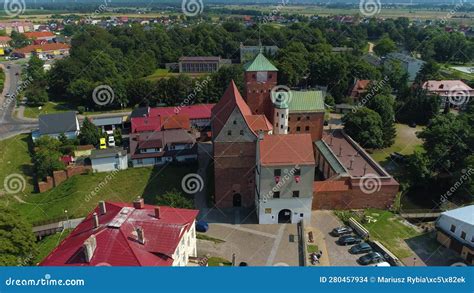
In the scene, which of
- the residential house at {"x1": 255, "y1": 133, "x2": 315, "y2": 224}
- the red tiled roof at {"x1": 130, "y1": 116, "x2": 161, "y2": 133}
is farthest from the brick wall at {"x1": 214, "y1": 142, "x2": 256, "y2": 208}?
the red tiled roof at {"x1": 130, "y1": 116, "x2": 161, "y2": 133}

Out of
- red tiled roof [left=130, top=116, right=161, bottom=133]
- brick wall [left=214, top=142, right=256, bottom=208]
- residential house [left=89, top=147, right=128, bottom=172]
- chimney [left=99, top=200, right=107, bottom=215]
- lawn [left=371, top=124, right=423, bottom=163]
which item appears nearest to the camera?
chimney [left=99, top=200, right=107, bottom=215]

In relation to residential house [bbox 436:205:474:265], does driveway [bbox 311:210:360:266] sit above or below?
below

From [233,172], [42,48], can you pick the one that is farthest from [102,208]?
[42,48]

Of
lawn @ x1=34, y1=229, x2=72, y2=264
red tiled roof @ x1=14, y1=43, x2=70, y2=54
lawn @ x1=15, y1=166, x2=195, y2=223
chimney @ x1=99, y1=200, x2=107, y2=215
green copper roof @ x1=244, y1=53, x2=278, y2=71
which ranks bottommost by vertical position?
lawn @ x1=34, y1=229, x2=72, y2=264

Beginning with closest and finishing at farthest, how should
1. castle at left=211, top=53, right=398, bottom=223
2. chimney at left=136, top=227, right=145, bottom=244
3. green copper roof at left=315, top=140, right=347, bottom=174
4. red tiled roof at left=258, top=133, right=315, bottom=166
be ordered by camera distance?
chimney at left=136, top=227, right=145, bottom=244 < red tiled roof at left=258, top=133, right=315, bottom=166 < castle at left=211, top=53, right=398, bottom=223 < green copper roof at left=315, top=140, right=347, bottom=174

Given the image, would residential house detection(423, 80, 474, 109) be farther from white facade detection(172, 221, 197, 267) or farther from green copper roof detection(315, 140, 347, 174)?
white facade detection(172, 221, 197, 267)

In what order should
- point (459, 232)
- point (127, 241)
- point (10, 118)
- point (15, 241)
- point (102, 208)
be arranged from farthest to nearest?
point (10, 118) < point (459, 232) < point (15, 241) < point (102, 208) < point (127, 241)

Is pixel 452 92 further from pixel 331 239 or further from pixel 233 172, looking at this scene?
pixel 233 172

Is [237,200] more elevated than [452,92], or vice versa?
[452,92]

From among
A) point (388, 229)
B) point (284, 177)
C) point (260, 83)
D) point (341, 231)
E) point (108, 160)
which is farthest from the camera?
point (108, 160)
